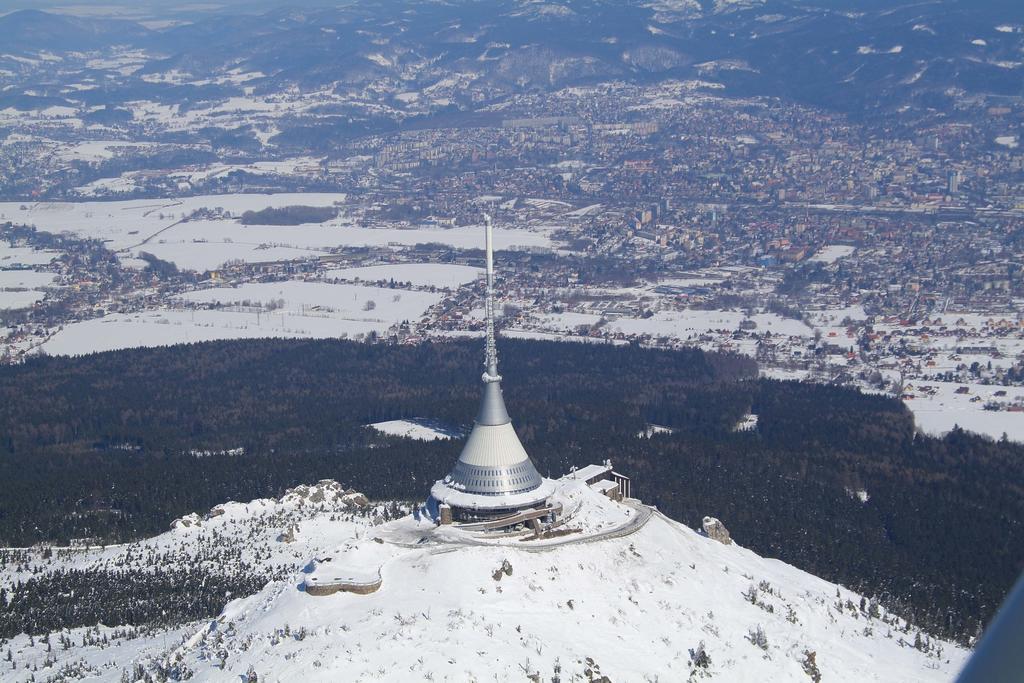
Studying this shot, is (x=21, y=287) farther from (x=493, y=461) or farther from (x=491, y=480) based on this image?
(x=491, y=480)

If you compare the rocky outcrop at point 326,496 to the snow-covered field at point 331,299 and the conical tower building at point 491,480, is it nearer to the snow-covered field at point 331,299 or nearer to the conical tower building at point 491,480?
the conical tower building at point 491,480

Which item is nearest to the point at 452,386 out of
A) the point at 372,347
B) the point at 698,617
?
the point at 372,347

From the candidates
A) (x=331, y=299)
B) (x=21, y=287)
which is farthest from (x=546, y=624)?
(x=21, y=287)

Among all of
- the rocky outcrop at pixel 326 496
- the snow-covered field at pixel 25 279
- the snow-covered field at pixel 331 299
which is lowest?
the snow-covered field at pixel 331 299

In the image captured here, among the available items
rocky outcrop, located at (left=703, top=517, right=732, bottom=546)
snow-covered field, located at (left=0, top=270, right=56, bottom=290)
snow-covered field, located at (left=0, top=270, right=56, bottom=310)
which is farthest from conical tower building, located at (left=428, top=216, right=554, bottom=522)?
snow-covered field, located at (left=0, top=270, right=56, bottom=290)

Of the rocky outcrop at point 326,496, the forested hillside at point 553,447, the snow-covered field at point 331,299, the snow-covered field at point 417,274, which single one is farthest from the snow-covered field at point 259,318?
the rocky outcrop at point 326,496

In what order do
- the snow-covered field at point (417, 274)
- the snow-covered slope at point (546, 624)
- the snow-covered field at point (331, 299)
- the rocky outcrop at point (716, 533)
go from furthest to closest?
the snow-covered field at point (417, 274) → the snow-covered field at point (331, 299) → the rocky outcrop at point (716, 533) → the snow-covered slope at point (546, 624)

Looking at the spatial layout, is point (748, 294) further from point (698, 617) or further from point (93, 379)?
point (698, 617)
